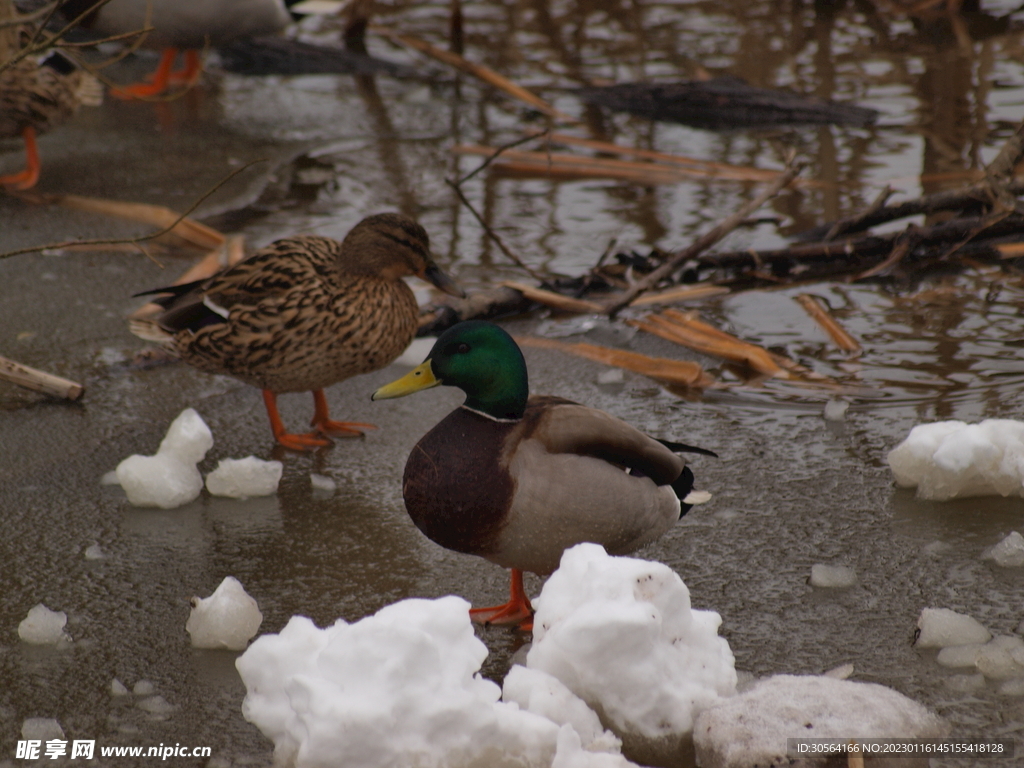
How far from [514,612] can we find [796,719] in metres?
0.89

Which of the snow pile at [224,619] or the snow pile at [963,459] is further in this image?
the snow pile at [963,459]

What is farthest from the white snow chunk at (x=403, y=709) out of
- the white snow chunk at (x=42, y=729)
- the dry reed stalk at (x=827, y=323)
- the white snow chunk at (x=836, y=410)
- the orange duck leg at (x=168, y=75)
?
the orange duck leg at (x=168, y=75)

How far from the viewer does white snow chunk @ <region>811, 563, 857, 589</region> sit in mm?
2984

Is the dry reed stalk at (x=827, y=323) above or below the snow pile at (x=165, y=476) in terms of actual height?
below

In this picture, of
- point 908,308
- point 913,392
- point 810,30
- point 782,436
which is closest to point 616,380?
point 782,436

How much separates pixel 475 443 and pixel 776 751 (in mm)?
1017

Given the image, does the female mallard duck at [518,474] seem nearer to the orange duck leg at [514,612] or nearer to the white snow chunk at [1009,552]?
the orange duck leg at [514,612]

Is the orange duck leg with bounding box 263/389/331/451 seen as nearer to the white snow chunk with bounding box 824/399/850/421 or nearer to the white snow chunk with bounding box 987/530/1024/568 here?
the white snow chunk with bounding box 824/399/850/421

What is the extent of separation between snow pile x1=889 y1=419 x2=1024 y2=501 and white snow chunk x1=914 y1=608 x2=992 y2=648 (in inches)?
A: 26.4

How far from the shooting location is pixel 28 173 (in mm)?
6457

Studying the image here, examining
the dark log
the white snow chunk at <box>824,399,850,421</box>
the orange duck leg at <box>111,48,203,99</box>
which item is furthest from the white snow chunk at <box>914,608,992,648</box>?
the dark log

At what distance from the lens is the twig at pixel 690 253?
477 centimetres

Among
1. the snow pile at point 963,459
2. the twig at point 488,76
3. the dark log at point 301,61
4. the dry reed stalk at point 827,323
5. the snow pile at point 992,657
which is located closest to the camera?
the snow pile at point 992,657

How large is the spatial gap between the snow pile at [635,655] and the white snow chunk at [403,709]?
0.57 feet
